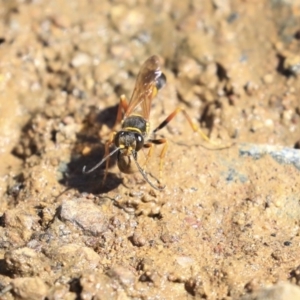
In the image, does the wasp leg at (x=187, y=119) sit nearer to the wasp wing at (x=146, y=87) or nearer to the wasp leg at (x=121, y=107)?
the wasp wing at (x=146, y=87)

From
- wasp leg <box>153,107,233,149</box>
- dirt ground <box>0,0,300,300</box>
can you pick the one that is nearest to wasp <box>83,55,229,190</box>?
wasp leg <box>153,107,233,149</box>

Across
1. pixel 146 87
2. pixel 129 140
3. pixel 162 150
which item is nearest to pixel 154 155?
pixel 162 150

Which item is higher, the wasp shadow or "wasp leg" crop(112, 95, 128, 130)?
"wasp leg" crop(112, 95, 128, 130)

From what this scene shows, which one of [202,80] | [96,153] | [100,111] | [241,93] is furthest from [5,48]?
[241,93]

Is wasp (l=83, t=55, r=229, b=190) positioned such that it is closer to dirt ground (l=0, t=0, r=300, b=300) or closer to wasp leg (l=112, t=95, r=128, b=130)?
wasp leg (l=112, t=95, r=128, b=130)

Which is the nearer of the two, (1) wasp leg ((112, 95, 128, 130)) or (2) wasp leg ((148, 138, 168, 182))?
(2) wasp leg ((148, 138, 168, 182))

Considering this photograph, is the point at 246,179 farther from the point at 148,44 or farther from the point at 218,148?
the point at 148,44

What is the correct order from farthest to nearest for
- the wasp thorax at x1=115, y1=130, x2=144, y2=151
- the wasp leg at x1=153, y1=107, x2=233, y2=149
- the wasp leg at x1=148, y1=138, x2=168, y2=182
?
the wasp leg at x1=153, y1=107, x2=233, y2=149
the wasp leg at x1=148, y1=138, x2=168, y2=182
the wasp thorax at x1=115, y1=130, x2=144, y2=151
